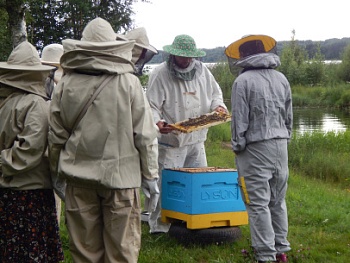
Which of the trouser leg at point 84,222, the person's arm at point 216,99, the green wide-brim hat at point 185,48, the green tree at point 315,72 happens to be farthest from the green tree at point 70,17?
the green tree at point 315,72

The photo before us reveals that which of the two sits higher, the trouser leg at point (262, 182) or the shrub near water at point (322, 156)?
the trouser leg at point (262, 182)

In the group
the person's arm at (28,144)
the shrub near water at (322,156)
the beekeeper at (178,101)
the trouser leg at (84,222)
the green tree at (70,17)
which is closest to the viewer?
the trouser leg at (84,222)

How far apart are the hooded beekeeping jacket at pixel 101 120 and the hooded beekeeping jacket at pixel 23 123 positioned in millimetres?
263

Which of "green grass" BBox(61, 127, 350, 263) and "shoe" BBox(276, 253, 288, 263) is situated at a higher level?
"shoe" BBox(276, 253, 288, 263)

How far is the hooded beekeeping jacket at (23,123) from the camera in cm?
394

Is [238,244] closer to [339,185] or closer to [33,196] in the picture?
[33,196]

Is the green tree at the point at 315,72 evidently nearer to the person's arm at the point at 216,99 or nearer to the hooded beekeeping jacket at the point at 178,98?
the person's arm at the point at 216,99

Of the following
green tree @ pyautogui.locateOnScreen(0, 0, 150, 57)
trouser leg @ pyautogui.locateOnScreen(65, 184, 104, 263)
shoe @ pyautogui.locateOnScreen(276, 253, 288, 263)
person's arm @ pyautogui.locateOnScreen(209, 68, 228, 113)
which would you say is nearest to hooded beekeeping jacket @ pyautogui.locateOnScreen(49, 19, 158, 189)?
trouser leg @ pyautogui.locateOnScreen(65, 184, 104, 263)

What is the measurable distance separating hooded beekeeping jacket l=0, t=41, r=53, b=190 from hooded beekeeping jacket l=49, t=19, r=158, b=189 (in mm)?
263

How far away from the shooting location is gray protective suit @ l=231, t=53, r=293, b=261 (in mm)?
4641

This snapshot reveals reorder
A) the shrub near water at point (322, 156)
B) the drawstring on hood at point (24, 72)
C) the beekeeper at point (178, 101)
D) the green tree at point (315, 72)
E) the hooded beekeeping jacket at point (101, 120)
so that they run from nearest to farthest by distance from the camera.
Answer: the hooded beekeeping jacket at point (101, 120), the drawstring on hood at point (24, 72), the beekeeper at point (178, 101), the shrub near water at point (322, 156), the green tree at point (315, 72)

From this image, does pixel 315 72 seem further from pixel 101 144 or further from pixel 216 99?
pixel 101 144

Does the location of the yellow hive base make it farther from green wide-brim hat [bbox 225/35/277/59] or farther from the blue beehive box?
green wide-brim hat [bbox 225/35/277/59]

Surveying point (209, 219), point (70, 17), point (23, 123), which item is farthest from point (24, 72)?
point (70, 17)
